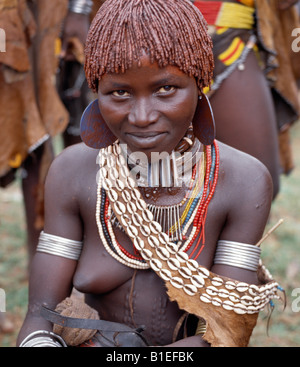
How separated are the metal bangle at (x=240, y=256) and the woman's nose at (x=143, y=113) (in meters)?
0.53

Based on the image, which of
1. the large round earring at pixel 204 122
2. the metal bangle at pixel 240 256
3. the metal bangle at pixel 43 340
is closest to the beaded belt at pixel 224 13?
the large round earring at pixel 204 122

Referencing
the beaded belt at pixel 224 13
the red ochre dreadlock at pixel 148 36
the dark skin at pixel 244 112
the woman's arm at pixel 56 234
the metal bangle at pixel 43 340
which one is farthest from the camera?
the dark skin at pixel 244 112

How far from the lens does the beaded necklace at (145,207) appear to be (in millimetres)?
1869

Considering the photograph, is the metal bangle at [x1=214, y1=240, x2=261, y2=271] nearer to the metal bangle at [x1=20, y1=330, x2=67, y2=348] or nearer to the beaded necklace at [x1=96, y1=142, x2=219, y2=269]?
the beaded necklace at [x1=96, y1=142, x2=219, y2=269]

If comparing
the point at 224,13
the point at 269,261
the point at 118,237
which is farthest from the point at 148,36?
the point at 269,261

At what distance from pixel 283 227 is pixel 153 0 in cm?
377

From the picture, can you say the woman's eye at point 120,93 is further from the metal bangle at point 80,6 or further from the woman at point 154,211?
the metal bangle at point 80,6

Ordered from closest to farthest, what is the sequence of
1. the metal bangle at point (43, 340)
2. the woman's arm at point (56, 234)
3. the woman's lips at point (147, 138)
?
the woman's lips at point (147, 138) < the metal bangle at point (43, 340) < the woman's arm at point (56, 234)

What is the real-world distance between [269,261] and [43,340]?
113 inches

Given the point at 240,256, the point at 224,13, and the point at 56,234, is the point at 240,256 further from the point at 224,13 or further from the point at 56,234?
the point at 224,13

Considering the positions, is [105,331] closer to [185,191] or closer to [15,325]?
[185,191]

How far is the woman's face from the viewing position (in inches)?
63.0

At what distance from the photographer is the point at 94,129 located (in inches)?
73.4

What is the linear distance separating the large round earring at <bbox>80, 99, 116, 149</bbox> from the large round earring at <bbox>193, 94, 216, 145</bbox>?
29 centimetres
